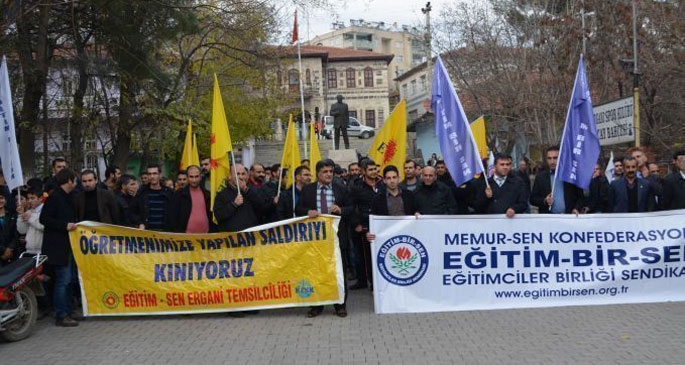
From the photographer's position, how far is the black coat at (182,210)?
8711 millimetres

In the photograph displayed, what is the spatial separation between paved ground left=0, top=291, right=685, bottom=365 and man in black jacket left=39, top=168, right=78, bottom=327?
0.27 meters

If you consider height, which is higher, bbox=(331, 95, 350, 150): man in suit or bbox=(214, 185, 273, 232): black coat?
bbox=(331, 95, 350, 150): man in suit

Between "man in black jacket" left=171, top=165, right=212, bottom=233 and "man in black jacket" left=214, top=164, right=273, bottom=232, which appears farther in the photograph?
"man in black jacket" left=171, top=165, right=212, bottom=233

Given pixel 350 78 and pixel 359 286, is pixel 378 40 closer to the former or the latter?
pixel 350 78

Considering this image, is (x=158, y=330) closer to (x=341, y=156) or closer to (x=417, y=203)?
(x=417, y=203)

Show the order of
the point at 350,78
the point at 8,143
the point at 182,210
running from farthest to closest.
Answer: the point at 350,78, the point at 182,210, the point at 8,143

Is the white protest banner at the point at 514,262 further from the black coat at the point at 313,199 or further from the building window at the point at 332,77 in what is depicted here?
the building window at the point at 332,77

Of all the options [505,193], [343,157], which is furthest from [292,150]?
[343,157]

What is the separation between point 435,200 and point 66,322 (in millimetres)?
4746

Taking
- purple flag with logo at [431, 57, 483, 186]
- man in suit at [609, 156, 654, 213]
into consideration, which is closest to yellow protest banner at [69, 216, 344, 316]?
purple flag with logo at [431, 57, 483, 186]

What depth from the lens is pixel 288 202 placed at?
9164 mm

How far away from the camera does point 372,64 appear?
245 ft

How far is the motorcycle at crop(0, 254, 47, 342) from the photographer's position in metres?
7.21

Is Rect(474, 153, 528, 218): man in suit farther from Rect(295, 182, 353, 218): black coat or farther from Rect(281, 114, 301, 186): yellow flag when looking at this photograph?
Rect(281, 114, 301, 186): yellow flag
